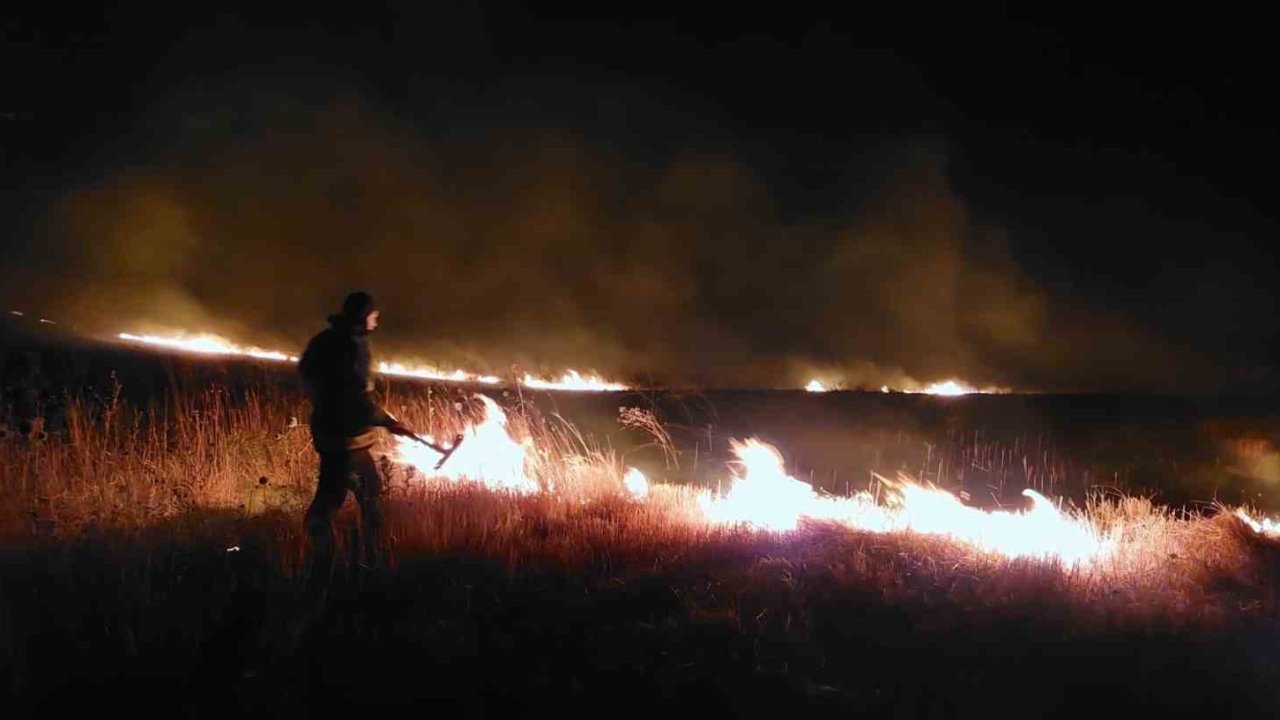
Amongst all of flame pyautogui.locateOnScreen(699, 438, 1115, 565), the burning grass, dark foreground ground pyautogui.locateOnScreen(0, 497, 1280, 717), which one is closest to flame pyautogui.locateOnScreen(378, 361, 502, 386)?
flame pyautogui.locateOnScreen(699, 438, 1115, 565)

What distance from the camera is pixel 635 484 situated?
35.3ft

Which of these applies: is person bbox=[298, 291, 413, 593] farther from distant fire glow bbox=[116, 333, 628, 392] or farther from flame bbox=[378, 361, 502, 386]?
flame bbox=[378, 361, 502, 386]

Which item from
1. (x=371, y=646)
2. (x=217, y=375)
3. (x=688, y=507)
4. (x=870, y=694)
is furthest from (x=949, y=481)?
(x=217, y=375)

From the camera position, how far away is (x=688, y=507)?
916 centimetres

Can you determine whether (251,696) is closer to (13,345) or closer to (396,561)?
(396,561)

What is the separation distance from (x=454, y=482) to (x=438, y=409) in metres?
2.28

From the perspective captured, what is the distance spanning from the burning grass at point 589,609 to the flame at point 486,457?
162 centimetres

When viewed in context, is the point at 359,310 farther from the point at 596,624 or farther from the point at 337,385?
the point at 596,624

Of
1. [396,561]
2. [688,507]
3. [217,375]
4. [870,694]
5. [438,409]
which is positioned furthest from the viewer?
[217,375]

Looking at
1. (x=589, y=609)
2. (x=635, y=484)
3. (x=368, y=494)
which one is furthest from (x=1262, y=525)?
(x=368, y=494)

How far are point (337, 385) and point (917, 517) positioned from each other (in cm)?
583

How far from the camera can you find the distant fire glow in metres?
26.7

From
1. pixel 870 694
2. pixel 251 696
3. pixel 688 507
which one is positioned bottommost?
pixel 251 696

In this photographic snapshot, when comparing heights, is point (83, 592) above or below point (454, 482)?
below
